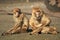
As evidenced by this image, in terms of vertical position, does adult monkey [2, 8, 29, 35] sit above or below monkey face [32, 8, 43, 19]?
below

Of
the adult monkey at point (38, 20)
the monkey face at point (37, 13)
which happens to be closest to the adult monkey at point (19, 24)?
the adult monkey at point (38, 20)

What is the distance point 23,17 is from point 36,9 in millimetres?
555

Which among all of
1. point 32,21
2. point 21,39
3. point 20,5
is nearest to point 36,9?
point 32,21

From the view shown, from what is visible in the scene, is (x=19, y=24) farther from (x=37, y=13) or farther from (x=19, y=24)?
(x=37, y=13)

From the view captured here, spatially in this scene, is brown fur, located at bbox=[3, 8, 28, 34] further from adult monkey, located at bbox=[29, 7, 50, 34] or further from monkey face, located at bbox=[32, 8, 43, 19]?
monkey face, located at bbox=[32, 8, 43, 19]

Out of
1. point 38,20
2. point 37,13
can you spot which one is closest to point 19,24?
point 38,20

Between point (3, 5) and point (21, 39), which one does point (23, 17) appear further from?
point (3, 5)

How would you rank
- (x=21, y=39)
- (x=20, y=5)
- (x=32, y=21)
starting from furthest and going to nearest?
1. (x=20, y=5)
2. (x=32, y=21)
3. (x=21, y=39)

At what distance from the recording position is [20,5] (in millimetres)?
15039

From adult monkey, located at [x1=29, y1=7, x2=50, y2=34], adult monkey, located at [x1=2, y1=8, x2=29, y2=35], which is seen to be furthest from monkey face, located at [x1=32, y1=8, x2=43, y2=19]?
adult monkey, located at [x1=2, y1=8, x2=29, y2=35]

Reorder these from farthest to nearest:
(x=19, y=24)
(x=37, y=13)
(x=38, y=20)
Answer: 1. (x=19, y=24)
2. (x=38, y=20)
3. (x=37, y=13)

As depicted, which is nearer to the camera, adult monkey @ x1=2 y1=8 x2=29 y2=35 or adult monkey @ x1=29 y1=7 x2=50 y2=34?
adult monkey @ x1=29 y1=7 x2=50 y2=34

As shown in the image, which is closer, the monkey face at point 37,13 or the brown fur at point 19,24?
the monkey face at point 37,13

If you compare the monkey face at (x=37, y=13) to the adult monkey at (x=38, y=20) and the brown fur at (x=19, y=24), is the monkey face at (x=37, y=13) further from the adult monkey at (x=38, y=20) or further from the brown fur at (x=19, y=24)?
the brown fur at (x=19, y=24)
